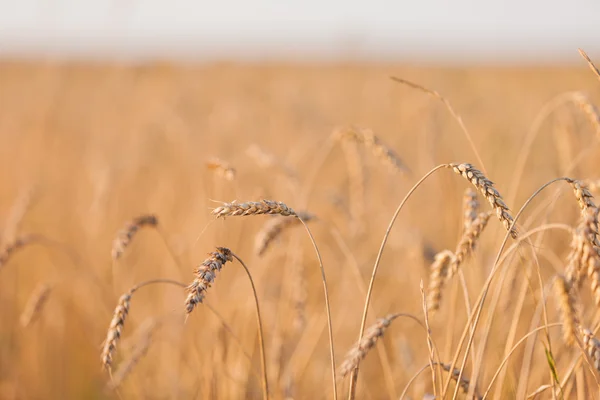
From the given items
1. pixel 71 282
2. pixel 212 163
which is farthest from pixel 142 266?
pixel 212 163

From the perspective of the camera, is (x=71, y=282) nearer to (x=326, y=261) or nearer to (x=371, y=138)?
(x=326, y=261)

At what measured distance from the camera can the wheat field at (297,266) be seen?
4.26 feet

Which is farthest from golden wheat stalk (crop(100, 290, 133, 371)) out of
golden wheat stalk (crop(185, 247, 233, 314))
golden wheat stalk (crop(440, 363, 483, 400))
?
golden wheat stalk (crop(440, 363, 483, 400))

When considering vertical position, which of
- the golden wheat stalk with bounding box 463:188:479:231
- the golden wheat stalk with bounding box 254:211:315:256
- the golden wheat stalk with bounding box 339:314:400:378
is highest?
the golden wheat stalk with bounding box 254:211:315:256

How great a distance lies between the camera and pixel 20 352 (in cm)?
300

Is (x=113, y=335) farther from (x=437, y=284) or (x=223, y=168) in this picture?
(x=437, y=284)

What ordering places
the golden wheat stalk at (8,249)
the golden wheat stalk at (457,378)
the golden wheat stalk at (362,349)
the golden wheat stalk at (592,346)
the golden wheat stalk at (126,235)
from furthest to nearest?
the golden wheat stalk at (8,249)
the golden wheat stalk at (126,235)
the golden wheat stalk at (457,378)
the golden wheat stalk at (362,349)
the golden wheat stalk at (592,346)

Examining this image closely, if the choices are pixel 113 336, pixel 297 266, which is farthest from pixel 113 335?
pixel 297 266

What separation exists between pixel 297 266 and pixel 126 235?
69cm

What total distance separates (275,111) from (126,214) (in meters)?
1.98

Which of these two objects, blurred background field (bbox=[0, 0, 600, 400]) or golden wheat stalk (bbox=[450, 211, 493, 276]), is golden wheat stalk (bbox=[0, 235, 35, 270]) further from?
golden wheat stalk (bbox=[450, 211, 493, 276])

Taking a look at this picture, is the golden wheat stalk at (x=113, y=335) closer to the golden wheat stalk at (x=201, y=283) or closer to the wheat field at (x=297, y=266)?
the wheat field at (x=297, y=266)

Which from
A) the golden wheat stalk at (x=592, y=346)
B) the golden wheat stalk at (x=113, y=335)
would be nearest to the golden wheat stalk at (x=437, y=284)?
the golden wheat stalk at (x=592, y=346)

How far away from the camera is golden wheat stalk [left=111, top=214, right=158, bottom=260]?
1525mm
